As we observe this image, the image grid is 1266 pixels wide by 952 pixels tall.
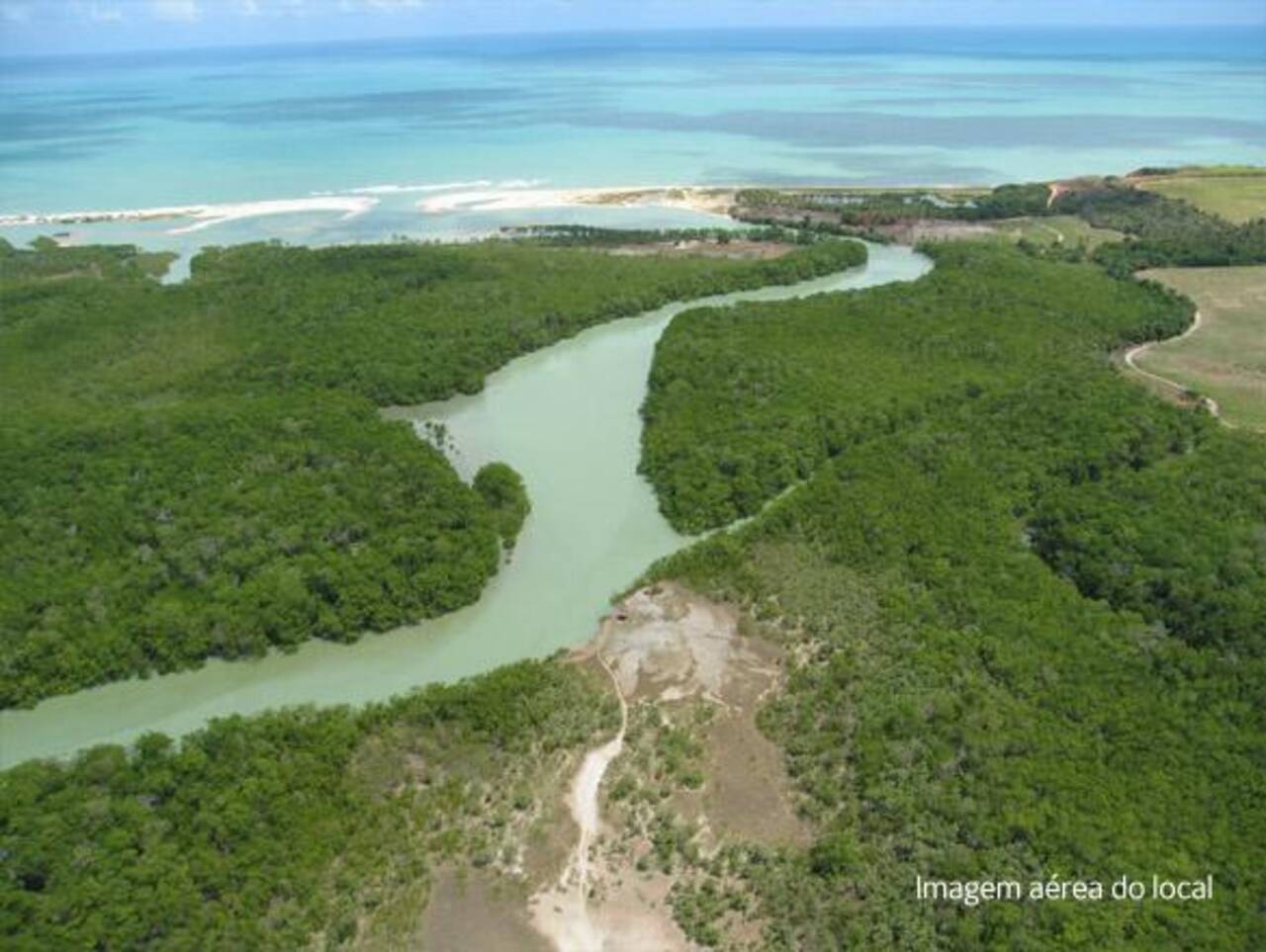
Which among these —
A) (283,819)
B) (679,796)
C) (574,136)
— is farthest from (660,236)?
(283,819)

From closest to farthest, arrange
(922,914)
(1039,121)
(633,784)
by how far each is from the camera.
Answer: (922,914) → (633,784) → (1039,121)

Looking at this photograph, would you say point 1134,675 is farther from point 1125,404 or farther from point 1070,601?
point 1125,404

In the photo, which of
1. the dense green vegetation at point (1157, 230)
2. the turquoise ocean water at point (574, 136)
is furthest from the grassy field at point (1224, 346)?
the turquoise ocean water at point (574, 136)

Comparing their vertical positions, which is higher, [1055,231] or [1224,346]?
[1055,231]

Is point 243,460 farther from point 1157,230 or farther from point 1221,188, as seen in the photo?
point 1221,188

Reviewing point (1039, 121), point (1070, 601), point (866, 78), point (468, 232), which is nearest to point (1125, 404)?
point (1070, 601)

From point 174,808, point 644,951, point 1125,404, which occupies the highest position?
point 1125,404

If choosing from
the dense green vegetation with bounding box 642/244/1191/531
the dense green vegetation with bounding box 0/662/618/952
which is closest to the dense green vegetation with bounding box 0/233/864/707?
the dense green vegetation with bounding box 0/662/618/952

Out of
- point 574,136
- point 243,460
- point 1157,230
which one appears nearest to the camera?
point 243,460
